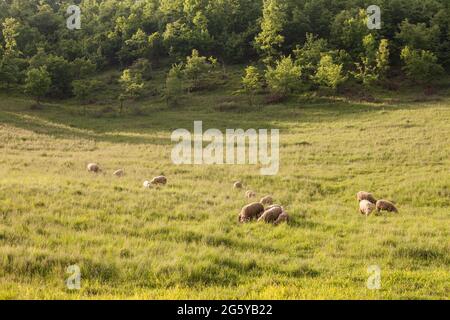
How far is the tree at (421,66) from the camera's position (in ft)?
192

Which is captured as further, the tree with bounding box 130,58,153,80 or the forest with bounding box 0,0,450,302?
the tree with bounding box 130,58,153,80

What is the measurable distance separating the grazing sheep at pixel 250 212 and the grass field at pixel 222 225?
0.49m

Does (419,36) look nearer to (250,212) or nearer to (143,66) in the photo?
(143,66)

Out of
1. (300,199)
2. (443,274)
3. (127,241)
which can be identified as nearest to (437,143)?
(300,199)

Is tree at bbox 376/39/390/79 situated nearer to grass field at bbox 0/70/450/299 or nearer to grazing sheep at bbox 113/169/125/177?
grass field at bbox 0/70/450/299

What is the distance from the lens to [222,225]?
1388cm

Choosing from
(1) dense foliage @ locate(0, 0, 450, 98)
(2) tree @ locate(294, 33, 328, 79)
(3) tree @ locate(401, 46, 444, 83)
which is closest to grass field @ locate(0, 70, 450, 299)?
(3) tree @ locate(401, 46, 444, 83)

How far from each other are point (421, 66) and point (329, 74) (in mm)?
13214

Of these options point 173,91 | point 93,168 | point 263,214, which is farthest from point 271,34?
point 263,214

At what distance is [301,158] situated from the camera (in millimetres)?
30281

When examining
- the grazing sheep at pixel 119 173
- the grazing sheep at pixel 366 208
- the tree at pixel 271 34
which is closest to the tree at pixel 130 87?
the tree at pixel 271 34

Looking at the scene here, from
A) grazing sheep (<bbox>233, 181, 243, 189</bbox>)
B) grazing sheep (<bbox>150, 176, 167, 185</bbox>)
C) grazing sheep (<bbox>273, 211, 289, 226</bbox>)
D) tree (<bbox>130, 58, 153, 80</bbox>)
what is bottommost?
grazing sheep (<bbox>233, 181, 243, 189</bbox>)

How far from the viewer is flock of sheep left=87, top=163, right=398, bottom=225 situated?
14.6 metres

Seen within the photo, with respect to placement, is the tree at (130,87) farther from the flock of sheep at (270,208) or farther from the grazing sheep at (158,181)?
the flock of sheep at (270,208)
